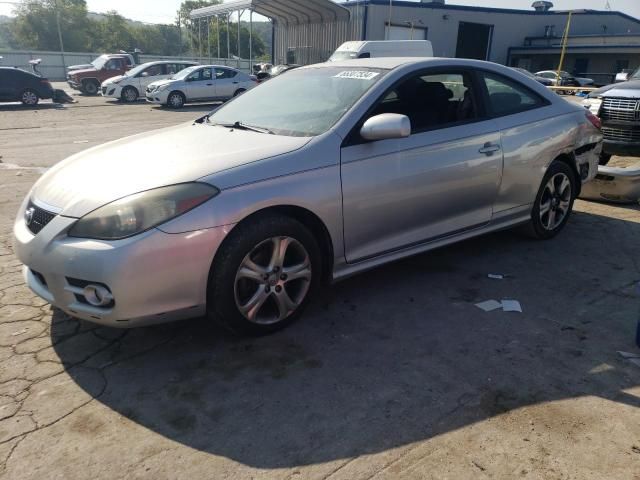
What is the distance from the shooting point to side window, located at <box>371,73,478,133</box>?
3.80 m

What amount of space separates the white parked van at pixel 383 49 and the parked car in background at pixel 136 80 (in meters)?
8.04

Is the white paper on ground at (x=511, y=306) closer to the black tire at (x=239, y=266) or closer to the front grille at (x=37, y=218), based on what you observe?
the black tire at (x=239, y=266)

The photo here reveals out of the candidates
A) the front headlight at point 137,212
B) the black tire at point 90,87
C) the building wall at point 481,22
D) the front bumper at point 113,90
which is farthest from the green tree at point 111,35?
the front headlight at point 137,212

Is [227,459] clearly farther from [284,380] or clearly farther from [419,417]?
[419,417]

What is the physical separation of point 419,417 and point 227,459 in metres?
0.91

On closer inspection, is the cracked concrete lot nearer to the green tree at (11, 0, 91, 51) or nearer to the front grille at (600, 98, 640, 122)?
the front grille at (600, 98, 640, 122)

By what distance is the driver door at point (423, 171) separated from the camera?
133 inches

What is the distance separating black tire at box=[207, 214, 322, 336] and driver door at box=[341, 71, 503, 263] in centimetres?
34

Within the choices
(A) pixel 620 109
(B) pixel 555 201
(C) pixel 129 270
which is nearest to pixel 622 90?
(A) pixel 620 109

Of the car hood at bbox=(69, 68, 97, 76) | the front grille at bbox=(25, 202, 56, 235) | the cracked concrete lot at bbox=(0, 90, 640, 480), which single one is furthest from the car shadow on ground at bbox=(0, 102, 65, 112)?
the front grille at bbox=(25, 202, 56, 235)

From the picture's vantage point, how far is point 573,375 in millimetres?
2838

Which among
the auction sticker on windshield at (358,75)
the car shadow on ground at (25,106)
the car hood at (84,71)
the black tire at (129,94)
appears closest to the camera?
the auction sticker on windshield at (358,75)

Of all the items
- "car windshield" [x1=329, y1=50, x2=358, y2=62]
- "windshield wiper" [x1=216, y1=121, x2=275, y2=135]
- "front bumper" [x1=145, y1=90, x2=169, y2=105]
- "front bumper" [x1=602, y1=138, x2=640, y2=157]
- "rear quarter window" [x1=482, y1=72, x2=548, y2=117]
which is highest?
"car windshield" [x1=329, y1=50, x2=358, y2=62]

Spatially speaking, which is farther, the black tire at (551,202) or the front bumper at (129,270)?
the black tire at (551,202)
